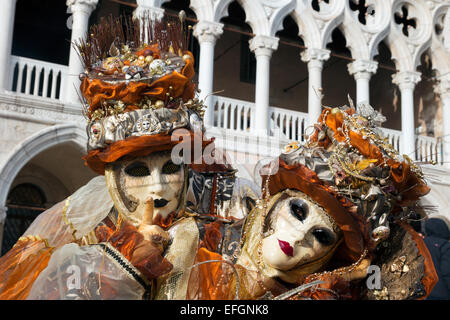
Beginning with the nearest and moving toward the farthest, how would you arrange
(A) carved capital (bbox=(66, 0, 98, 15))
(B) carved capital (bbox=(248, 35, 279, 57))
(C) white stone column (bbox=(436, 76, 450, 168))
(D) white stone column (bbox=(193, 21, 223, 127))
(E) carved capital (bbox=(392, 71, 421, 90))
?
(A) carved capital (bbox=(66, 0, 98, 15)) < (D) white stone column (bbox=(193, 21, 223, 127)) < (B) carved capital (bbox=(248, 35, 279, 57)) < (E) carved capital (bbox=(392, 71, 421, 90)) < (C) white stone column (bbox=(436, 76, 450, 168))

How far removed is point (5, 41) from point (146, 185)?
5133 millimetres

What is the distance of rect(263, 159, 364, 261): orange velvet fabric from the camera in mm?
2334

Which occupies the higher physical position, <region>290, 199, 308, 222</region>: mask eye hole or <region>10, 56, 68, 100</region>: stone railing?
<region>10, 56, 68, 100</region>: stone railing

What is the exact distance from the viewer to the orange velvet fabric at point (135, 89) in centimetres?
270

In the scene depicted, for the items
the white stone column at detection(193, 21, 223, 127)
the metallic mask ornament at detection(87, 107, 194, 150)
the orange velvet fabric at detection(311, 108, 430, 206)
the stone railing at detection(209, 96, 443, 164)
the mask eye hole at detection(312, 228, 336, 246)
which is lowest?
the mask eye hole at detection(312, 228, 336, 246)

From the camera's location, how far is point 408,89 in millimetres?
9648

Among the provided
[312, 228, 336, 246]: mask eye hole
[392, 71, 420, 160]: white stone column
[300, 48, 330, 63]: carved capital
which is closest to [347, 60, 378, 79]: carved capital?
[300, 48, 330, 63]: carved capital

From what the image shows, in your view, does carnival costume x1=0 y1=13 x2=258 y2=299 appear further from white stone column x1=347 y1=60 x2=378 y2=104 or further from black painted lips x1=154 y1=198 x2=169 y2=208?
white stone column x1=347 y1=60 x2=378 y2=104

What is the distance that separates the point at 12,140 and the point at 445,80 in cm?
684

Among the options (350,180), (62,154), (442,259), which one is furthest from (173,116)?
(62,154)

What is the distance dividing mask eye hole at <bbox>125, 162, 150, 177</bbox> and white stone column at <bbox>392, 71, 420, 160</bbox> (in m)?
7.40

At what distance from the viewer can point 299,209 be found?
94.1 inches

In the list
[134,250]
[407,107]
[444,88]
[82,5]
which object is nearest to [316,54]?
[407,107]

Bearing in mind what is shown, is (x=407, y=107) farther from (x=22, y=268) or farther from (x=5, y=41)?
(x=22, y=268)
